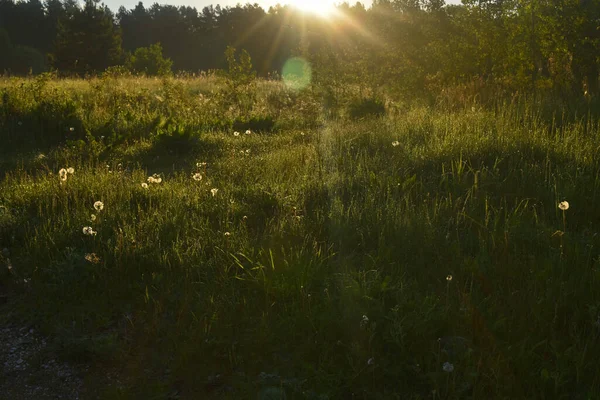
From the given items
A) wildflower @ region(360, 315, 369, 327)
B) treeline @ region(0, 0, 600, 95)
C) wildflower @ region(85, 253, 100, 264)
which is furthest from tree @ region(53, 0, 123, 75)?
wildflower @ region(360, 315, 369, 327)

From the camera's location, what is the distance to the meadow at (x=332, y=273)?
2195 millimetres

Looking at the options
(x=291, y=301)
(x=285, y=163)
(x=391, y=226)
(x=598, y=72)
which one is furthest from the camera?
(x=598, y=72)

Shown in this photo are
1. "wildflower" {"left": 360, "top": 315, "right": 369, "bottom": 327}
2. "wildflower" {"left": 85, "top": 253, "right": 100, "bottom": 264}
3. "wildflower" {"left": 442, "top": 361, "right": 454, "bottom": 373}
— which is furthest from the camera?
"wildflower" {"left": 85, "top": 253, "right": 100, "bottom": 264}

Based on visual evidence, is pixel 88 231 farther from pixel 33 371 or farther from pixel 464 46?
pixel 464 46

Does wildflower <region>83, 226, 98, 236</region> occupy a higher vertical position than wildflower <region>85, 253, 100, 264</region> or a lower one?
higher

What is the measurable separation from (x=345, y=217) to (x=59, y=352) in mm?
1973

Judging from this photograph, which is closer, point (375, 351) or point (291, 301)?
point (375, 351)

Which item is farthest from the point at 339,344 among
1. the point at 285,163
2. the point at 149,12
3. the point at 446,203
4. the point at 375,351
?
the point at 149,12

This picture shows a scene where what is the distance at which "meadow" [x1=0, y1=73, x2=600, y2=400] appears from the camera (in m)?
2.20

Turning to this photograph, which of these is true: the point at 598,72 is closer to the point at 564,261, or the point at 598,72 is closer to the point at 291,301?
the point at 564,261

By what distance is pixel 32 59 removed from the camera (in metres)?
45.2

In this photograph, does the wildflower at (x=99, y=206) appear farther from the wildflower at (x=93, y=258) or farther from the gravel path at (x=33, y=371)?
the gravel path at (x=33, y=371)

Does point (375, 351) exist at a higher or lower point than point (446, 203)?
lower

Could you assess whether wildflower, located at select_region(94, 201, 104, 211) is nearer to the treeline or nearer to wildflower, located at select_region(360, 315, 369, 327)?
wildflower, located at select_region(360, 315, 369, 327)
